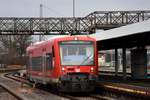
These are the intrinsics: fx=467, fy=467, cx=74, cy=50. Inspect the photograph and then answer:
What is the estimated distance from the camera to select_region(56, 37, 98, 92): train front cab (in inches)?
882

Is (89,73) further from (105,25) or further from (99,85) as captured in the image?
(105,25)

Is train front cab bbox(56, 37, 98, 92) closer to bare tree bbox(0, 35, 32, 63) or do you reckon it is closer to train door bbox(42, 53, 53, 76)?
train door bbox(42, 53, 53, 76)

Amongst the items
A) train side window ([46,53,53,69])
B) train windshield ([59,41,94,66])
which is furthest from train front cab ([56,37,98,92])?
train side window ([46,53,53,69])

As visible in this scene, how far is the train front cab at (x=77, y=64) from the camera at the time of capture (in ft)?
73.5

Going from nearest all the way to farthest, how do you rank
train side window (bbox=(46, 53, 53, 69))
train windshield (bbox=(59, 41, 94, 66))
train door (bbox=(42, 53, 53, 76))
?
1. train windshield (bbox=(59, 41, 94, 66))
2. train side window (bbox=(46, 53, 53, 69))
3. train door (bbox=(42, 53, 53, 76))

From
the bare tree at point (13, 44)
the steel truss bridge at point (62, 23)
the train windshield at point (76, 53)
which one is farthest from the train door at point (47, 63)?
the bare tree at point (13, 44)

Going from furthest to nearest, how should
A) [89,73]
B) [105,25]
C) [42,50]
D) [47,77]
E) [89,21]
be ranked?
[89,21] < [105,25] < [42,50] < [47,77] < [89,73]

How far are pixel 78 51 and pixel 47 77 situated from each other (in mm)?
2893

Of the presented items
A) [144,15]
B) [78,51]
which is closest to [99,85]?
[78,51]

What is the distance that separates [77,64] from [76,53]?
2.07ft

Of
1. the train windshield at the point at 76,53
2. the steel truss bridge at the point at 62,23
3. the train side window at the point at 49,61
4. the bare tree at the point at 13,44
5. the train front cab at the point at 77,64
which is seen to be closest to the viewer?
the train front cab at the point at 77,64

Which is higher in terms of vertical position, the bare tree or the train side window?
the bare tree

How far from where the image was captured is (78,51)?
2331 cm

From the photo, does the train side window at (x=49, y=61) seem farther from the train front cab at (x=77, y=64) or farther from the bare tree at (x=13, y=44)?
the bare tree at (x=13, y=44)
